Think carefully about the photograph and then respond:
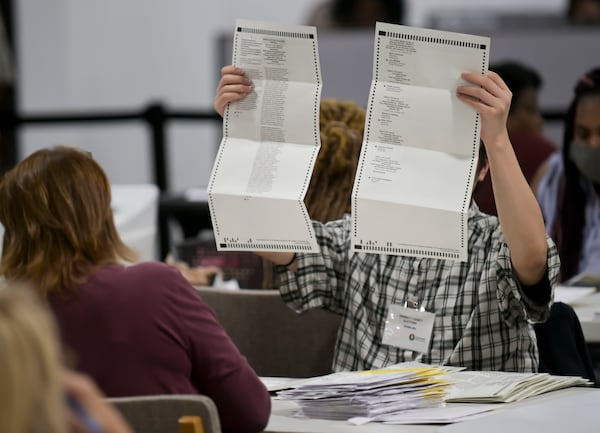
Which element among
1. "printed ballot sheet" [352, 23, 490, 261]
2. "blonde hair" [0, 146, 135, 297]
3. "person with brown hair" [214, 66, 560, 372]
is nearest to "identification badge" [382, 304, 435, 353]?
"person with brown hair" [214, 66, 560, 372]

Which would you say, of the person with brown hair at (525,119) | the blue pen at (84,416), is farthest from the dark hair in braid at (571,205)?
the blue pen at (84,416)

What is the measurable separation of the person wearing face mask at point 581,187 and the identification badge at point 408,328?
1.56m

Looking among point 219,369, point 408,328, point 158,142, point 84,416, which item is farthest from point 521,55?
point 84,416

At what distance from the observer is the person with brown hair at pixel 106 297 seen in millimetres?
1895

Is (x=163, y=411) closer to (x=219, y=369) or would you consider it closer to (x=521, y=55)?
(x=219, y=369)

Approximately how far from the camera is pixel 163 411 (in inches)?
66.7

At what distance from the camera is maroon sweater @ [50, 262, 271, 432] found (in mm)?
1893

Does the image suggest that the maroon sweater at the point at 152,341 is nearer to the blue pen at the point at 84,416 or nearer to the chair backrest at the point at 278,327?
the blue pen at the point at 84,416

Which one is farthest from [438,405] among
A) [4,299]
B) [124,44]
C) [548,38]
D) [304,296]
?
[124,44]

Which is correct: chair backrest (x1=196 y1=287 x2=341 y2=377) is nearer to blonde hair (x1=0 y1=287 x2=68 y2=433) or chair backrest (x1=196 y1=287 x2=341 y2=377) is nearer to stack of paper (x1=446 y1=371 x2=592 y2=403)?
stack of paper (x1=446 y1=371 x2=592 y2=403)

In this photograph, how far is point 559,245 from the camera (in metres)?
4.02

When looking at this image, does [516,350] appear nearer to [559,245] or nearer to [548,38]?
[559,245]

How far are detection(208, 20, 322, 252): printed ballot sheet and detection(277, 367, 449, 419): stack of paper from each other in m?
0.38

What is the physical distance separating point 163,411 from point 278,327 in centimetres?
118
